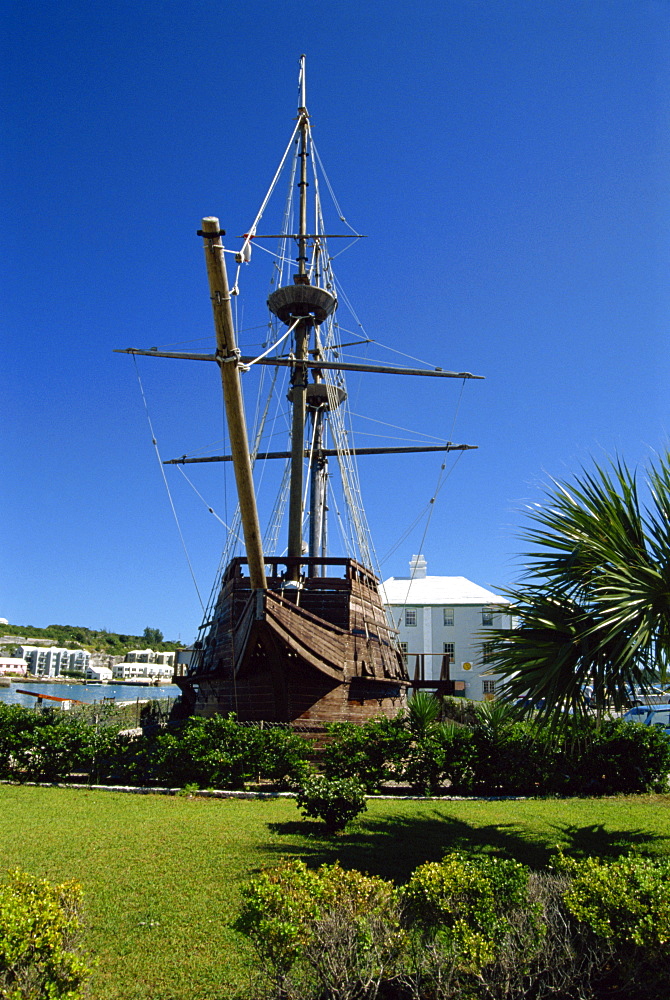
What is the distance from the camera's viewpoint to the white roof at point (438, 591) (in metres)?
43.9

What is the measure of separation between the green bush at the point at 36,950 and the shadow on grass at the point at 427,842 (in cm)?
341

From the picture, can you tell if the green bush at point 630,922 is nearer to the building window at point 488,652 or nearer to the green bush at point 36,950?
the green bush at point 36,950

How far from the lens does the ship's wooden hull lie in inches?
471

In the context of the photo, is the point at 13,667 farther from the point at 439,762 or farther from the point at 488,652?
the point at 488,652

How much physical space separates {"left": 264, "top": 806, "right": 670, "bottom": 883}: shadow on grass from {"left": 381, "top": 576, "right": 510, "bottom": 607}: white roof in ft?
115

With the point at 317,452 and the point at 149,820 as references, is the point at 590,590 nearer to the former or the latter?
the point at 149,820

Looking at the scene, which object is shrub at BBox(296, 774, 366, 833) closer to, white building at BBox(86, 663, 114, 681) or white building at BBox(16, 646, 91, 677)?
white building at BBox(86, 663, 114, 681)

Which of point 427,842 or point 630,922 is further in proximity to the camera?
point 427,842

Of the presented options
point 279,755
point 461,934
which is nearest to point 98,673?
point 279,755

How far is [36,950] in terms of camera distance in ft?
10.6

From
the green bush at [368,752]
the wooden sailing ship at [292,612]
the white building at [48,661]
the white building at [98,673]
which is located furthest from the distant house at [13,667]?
the green bush at [368,752]

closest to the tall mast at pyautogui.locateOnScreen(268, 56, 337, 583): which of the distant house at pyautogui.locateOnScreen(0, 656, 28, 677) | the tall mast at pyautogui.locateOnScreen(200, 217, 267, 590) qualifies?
the tall mast at pyautogui.locateOnScreen(200, 217, 267, 590)

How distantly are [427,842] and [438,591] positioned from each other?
38.9 metres

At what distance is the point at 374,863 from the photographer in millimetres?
6473
